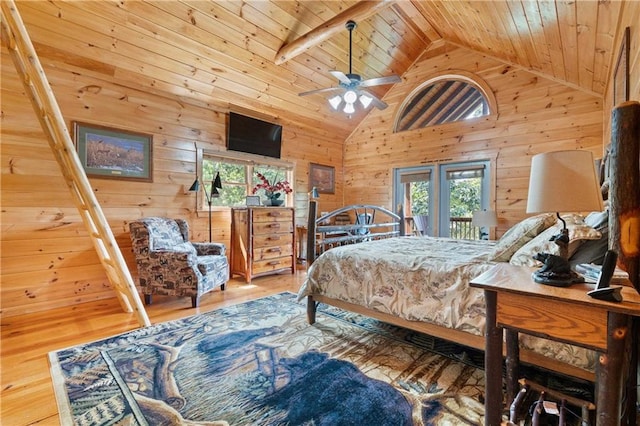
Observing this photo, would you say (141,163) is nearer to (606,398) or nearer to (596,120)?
(606,398)

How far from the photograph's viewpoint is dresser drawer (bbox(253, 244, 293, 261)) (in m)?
4.31

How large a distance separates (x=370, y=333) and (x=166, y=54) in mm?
3864

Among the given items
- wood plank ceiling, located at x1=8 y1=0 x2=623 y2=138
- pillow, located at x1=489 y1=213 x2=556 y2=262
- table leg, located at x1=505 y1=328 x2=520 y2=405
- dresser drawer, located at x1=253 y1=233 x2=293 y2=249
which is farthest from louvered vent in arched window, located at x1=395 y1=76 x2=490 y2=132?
table leg, located at x1=505 y1=328 x2=520 y2=405

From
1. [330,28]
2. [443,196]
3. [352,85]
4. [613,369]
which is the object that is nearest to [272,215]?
[352,85]

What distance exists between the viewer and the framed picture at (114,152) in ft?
11.0

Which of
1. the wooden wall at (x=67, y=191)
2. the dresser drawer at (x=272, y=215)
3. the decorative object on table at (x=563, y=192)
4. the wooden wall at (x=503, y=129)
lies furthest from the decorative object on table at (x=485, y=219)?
the wooden wall at (x=67, y=191)

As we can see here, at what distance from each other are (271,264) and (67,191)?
8.72ft

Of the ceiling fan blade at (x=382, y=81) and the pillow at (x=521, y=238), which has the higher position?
the ceiling fan blade at (x=382, y=81)

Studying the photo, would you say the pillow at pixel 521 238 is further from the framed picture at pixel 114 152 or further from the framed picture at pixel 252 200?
the framed picture at pixel 114 152

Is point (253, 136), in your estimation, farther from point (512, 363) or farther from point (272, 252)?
point (512, 363)

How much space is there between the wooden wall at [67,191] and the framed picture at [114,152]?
9 cm

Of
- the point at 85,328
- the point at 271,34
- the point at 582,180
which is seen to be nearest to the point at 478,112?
the point at 271,34

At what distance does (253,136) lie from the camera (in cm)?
489

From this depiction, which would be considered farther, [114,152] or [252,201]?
[252,201]
